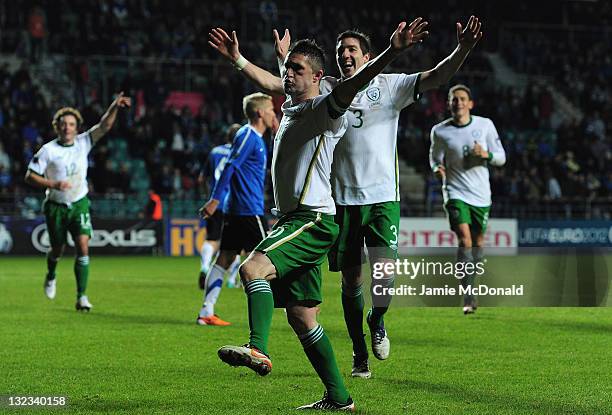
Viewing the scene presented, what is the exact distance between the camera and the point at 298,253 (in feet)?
18.9

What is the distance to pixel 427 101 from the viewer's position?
3425 cm

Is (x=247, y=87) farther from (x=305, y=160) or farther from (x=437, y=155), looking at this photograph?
(x=305, y=160)

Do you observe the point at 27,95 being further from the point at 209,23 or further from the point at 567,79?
Answer: the point at 567,79

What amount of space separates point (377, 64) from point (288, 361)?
3201 millimetres

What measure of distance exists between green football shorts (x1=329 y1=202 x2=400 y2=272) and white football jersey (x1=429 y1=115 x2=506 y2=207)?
4.48 metres

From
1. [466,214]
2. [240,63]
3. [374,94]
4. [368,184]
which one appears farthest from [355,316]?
[466,214]

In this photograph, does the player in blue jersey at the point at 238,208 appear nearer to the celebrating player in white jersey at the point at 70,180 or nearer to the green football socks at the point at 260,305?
the celebrating player in white jersey at the point at 70,180

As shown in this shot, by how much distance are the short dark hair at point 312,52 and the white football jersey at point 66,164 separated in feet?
23.6

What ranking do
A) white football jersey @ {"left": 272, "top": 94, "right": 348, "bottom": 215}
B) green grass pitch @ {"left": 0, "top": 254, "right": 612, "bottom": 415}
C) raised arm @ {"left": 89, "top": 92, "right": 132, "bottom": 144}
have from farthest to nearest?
raised arm @ {"left": 89, "top": 92, "right": 132, "bottom": 144}, green grass pitch @ {"left": 0, "top": 254, "right": 612, "bottom": 415}, white football jersey @ {"left": 272, "top": 94, "right": 348, "bottom": 215}

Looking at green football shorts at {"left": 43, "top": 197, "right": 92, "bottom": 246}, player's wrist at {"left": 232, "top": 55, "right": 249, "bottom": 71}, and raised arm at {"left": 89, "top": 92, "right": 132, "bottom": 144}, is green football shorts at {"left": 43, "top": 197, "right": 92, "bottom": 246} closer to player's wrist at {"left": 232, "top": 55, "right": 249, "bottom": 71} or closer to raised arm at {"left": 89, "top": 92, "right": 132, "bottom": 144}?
raised arm at {"left": 89, "top": 92, "right": 132, "bottom": 144}

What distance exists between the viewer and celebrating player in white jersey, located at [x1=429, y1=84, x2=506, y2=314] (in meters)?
12.0

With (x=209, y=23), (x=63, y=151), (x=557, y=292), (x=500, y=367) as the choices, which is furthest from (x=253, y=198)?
(x=209, y=23)

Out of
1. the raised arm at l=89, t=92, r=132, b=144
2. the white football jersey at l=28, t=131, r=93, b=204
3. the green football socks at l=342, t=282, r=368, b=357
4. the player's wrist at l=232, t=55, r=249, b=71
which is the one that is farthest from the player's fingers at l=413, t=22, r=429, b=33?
the white football jersey at l=28, t=131, r=93, b=204

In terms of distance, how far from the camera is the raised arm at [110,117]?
1174 cm
